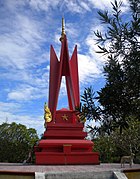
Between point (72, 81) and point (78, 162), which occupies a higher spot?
point (72, 81)

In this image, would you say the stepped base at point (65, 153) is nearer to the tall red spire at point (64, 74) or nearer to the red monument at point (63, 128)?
the red monument at point (63, 128)

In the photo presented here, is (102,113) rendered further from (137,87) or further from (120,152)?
(120,152)

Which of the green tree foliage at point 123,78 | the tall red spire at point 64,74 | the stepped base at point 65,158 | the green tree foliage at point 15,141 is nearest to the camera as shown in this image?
the green tree foliage at point 123,78

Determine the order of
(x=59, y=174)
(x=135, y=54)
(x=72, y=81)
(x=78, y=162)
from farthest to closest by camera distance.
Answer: (x=72, y=81) < (x=78, y=162) < (x=59, y=174) < (x=135, y=54)

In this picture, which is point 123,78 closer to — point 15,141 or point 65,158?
point 65,158

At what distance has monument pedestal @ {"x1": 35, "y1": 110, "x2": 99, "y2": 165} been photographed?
1273 cm

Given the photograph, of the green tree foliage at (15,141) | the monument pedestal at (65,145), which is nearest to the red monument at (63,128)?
the monument pedestal at (65,145)

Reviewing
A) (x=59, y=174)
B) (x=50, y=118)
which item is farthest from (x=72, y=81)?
(x=59, y=174)

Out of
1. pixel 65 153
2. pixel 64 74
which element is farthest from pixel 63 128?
pixel 64 74

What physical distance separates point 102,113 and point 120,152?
827 inches

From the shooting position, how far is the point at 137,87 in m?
3.11

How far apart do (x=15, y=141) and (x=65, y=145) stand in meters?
14.3

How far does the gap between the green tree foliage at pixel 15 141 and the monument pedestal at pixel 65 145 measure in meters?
11.2

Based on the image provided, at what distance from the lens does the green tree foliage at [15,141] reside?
24.4 meters
